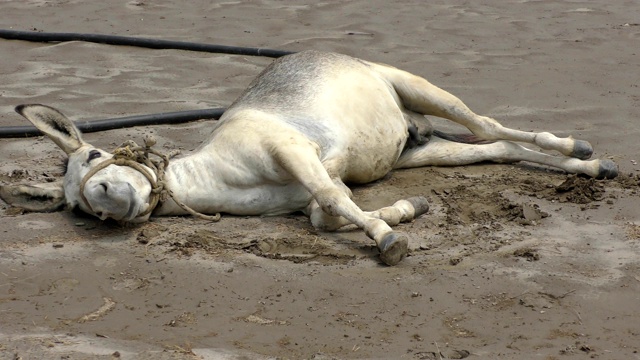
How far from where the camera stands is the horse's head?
534 centimetres

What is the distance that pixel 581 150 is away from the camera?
6.83 metres

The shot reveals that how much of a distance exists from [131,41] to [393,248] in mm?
5700

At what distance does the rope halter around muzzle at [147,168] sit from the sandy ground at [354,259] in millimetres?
122

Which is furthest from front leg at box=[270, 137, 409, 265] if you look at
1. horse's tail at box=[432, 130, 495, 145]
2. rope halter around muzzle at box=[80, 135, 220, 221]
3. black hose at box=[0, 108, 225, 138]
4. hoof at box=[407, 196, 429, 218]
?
black hose at box=[0, 108, 225, 138]

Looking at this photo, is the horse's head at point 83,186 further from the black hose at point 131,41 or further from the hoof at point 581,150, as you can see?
the black hose at point 131,41

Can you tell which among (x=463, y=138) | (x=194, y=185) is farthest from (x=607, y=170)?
(x=194, y=185)

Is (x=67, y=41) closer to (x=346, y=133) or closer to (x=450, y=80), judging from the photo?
(x=450, y=80)

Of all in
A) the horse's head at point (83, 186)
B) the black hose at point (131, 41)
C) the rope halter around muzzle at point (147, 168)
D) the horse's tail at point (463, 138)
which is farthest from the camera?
the black hose at point (131, 41)

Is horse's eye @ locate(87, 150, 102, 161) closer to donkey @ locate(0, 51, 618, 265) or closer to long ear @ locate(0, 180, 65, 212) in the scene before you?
donkey @ locate(0, 51, 618, 265)

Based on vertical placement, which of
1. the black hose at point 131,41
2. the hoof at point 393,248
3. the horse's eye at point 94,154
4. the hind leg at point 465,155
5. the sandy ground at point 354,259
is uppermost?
the horse's eye at point 94,154

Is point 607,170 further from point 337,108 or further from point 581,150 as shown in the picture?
point 337,108

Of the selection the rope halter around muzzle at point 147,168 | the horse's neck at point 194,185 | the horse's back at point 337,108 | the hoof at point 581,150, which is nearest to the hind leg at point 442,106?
the horse's back at point 337,108

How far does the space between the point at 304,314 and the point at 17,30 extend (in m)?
7.14

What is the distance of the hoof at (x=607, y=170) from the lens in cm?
659
